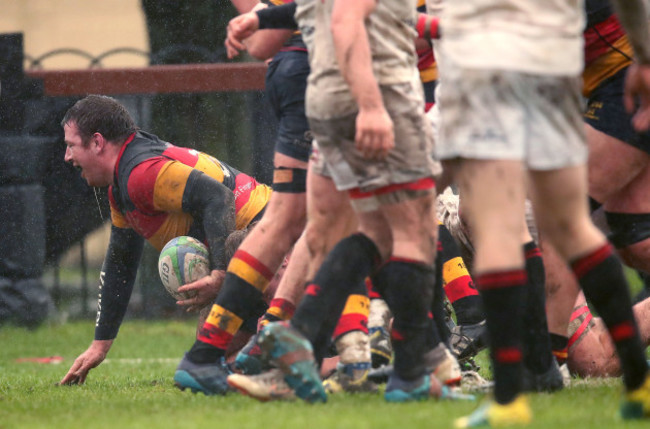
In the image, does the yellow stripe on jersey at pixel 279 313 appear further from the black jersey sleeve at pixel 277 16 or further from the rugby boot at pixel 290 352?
the black jersey sleeve at pixel 277 16

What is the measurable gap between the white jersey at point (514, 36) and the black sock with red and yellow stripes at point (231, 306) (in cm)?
158

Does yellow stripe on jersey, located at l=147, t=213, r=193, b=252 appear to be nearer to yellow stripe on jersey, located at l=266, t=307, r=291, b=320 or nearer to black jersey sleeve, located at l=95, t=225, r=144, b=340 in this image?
black jersey sleeve, located at l=95, t=225, r=144, b=340

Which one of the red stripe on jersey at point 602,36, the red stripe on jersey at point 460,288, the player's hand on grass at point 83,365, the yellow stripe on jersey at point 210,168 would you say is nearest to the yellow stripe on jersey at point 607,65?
the red stripe on jersey at point 602,36

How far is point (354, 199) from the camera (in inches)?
142

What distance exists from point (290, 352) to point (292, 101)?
1340mm

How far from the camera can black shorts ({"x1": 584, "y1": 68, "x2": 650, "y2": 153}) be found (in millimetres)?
4156

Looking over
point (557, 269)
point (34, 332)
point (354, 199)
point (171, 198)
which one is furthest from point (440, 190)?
point (34, 332)

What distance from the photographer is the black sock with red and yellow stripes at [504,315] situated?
2.86m

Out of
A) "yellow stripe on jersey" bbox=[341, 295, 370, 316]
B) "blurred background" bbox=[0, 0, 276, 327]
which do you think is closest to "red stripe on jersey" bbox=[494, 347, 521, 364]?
"yellow stripe on jersey" bbox=[341, 295, 370, 316]

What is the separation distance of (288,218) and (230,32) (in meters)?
0.79

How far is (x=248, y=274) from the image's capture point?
4.24 meters

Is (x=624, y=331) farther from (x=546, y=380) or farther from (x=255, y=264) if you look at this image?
(x=255, y=264)

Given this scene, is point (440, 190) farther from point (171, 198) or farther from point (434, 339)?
point (171, 198)

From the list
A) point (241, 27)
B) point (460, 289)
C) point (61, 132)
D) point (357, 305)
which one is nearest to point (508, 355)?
point (357, 305)
